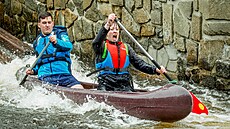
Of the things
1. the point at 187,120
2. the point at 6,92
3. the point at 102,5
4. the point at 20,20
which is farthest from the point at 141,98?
the point at 20,20

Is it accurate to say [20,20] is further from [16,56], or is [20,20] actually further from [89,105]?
[89,105]

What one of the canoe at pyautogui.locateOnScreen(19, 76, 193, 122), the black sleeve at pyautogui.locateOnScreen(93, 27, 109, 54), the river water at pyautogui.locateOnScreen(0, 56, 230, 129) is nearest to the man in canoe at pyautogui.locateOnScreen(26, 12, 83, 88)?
the river water at pyautogui.locateOnScreen(0, 56, 230, 129)

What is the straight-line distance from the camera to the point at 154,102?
5531 mm

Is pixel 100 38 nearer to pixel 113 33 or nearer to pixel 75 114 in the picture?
pixel 113 33

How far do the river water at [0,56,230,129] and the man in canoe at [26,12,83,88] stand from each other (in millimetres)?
259

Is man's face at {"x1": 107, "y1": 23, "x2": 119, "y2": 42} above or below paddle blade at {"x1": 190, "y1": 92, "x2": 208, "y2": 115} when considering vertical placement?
above

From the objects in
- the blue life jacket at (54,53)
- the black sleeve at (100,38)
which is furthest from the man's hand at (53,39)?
the black sleeve at (100,38)

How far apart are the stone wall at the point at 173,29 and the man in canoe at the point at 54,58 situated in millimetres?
1738

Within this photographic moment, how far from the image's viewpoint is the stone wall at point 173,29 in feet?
23.4

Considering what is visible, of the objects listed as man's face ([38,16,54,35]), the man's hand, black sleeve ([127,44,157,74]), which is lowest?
black sleeve ([127,44,157,74])

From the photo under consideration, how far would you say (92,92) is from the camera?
6000 mm

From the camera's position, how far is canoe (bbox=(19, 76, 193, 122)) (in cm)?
543

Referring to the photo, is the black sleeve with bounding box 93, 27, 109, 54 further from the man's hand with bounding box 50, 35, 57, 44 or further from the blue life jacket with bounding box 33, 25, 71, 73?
the blue life jacket with bounding box 33, 25, 71, 73

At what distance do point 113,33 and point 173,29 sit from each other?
1987mm
